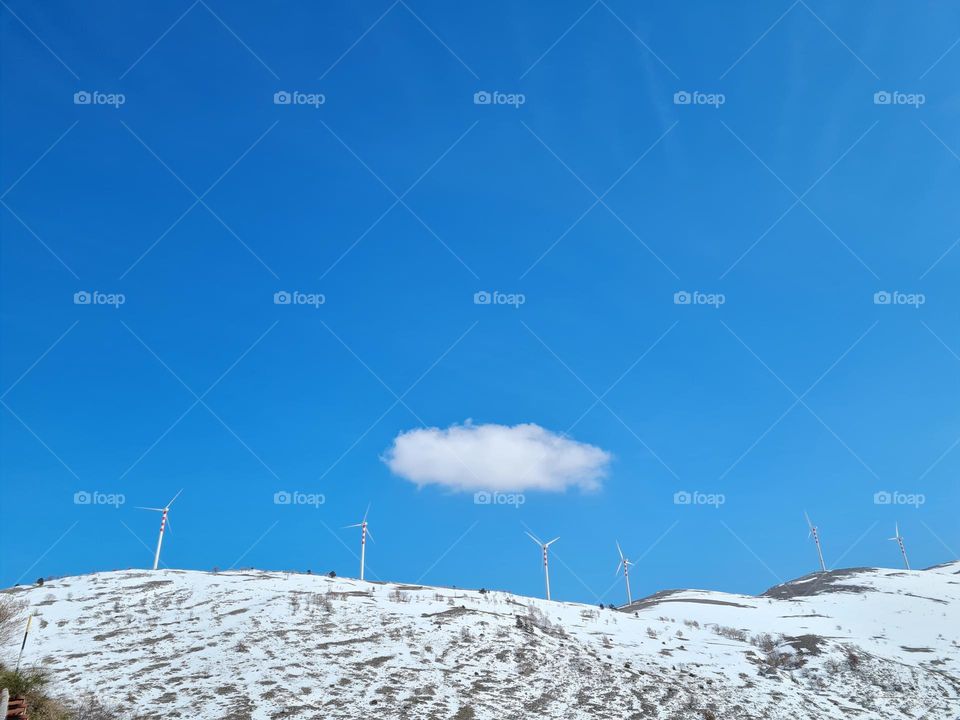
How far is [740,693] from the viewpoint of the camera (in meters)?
35.6

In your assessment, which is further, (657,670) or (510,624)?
(510,624)

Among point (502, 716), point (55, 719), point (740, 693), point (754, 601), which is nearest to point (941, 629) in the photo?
point (754, 601)

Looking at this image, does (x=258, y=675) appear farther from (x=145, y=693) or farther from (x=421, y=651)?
(x=421, y=651)

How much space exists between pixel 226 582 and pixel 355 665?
77.1ft

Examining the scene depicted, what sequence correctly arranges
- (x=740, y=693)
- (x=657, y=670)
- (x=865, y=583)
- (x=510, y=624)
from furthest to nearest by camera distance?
(x=865, y=583), (x=510, y=624), (x=657, y=670), (x=740, y=693)

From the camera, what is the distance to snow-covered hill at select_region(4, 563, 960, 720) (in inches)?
1222

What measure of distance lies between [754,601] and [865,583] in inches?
911

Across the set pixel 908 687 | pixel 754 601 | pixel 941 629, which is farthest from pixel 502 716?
pixel 754 601

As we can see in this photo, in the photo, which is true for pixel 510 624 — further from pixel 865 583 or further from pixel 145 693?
pixel 865 583

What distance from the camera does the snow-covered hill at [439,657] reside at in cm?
3103

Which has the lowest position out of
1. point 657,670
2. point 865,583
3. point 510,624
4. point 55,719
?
point 55,719

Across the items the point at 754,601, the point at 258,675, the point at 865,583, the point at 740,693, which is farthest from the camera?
the point at 865,583

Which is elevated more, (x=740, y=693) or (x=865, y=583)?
(x=865, y=583)

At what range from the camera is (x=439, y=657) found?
118ft
